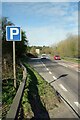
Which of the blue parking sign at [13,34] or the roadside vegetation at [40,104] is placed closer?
the roadside vegetation at [40,104]

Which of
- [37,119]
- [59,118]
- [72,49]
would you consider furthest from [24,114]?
[72,49]

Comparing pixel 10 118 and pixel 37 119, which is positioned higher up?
pixel 10 118

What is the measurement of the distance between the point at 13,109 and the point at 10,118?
2.30 ft

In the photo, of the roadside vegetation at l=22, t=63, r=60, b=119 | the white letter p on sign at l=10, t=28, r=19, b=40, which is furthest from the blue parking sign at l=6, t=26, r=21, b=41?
the roadside vegetation at l=22, t=63, r=60, b=119

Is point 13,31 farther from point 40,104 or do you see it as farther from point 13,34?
point 40,104

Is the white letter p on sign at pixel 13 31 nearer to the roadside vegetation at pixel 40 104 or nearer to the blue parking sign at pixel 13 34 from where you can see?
the blue parking sign at pixel 13 34

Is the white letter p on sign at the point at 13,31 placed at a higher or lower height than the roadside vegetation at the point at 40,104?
higher

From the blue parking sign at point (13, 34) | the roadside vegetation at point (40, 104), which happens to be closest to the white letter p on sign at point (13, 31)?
the blue parking sign at point (13, 34)

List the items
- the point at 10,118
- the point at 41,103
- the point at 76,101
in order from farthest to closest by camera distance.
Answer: the point at 76,101 → the point at 41,103 → the point at 10,118

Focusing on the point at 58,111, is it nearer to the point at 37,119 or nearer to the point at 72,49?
the point at 37,119

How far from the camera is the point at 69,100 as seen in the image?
1038cm

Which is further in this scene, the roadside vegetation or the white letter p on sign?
the white letter p on sign

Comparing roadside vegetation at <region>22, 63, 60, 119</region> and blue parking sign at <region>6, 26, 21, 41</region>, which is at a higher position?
blue parking sign at <region>6, 26, 21, 41</region>

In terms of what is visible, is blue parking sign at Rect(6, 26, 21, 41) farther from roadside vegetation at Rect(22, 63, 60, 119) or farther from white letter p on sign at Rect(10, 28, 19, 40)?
roadside vegetation at Rect(22, 63, 60, 119)
